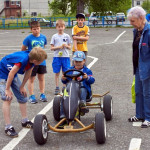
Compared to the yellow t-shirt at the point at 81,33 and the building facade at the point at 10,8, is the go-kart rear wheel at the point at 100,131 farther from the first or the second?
the building facade at the point at 10,8

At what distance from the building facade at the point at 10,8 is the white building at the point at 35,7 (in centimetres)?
158

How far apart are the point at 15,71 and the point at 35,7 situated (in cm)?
8996

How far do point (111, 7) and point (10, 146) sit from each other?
1655 inches

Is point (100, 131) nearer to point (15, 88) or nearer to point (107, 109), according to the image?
point (107, 109)

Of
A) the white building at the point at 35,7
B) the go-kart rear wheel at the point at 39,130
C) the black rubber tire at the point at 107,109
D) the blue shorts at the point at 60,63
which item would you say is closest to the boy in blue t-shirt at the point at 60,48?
the blue shorts at the point at 60,63

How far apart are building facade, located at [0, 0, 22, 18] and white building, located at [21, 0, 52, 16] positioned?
1.58 meters

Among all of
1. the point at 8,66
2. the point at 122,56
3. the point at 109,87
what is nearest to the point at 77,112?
the point at 8,66

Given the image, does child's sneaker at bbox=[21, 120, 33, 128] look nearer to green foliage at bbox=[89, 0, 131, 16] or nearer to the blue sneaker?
the blue sneaker

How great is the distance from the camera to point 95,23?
147 feet

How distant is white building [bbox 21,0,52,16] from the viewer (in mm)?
92938

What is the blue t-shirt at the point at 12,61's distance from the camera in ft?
17.5

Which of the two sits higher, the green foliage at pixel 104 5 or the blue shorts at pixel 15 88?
the green foliage at pixel 104 5

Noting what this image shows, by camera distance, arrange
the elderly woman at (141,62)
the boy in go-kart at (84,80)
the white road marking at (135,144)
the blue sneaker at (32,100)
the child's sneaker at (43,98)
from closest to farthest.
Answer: the white road marking at (135,144) → the elderly woman at (141,62) → the boy in go-kart at (84,80) → the blue sneaker at (32,100) → the child's sneaker at (43,98)

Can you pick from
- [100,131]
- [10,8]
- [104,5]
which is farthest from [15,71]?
[10,8]
